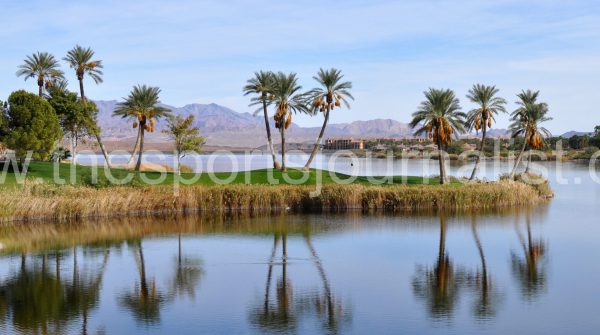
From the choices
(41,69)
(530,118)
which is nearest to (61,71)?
(41,69)

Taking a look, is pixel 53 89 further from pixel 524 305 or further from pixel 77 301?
pixel 524 305

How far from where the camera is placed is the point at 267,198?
45125mm

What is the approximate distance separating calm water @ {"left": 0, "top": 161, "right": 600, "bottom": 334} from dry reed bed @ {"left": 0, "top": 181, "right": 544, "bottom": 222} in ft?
7.70

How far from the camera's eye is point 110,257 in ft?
98.2

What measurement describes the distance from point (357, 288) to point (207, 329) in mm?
6496

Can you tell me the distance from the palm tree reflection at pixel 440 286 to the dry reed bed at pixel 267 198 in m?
15.9

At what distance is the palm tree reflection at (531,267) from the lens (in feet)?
76.2

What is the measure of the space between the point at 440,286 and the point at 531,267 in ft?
17.9

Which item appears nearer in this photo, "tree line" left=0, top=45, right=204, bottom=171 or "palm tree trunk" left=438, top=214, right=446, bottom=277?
"palm tree trunk" left=438, top=214, right=446, bottom=277

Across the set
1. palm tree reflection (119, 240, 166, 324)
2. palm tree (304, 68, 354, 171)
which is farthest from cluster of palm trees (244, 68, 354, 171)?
palm tree reflection (119, 240, 166, 324)

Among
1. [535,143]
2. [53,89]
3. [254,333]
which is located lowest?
[254,333]

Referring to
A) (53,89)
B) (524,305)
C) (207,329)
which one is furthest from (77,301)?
(53,89)

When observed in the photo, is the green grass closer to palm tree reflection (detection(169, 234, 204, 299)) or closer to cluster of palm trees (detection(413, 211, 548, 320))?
palm tree reflection (detection(169, 234, 204, 299))

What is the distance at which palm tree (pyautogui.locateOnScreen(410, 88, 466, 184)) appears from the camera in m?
55.8
